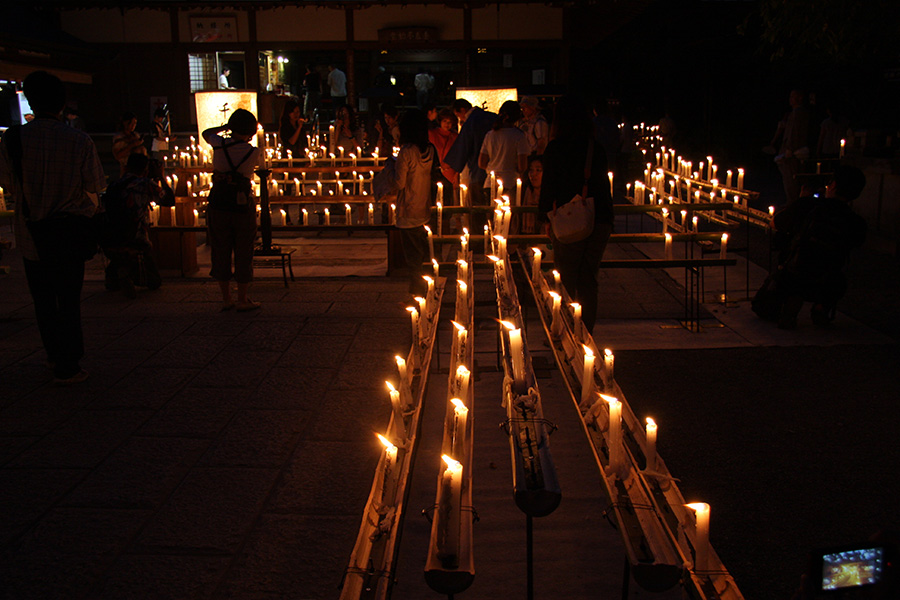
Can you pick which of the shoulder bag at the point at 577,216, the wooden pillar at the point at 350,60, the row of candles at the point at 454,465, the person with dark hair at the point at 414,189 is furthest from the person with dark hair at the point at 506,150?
the wooden pillar at the point at 350,60

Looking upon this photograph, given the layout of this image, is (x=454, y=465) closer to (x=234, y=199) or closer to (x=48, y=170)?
(x=48, y=170)

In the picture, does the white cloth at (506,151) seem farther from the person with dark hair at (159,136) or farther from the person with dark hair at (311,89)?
the person with dark hair at (311,89)

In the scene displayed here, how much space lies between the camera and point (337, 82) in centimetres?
2055

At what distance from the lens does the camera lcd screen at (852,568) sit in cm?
151

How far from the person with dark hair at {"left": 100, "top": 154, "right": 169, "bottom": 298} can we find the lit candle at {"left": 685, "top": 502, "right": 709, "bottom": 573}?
719 centimetres

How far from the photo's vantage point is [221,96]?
513 inches

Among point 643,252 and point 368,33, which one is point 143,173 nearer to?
point 643,252

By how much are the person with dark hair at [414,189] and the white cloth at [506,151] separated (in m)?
1.62

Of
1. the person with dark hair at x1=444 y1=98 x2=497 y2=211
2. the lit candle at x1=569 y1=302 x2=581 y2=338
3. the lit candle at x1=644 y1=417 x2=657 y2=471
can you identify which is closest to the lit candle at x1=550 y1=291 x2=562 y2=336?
the lit candle at x1=569 y1=302 x2=581 y2=338

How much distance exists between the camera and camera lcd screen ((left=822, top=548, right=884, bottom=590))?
1.51m

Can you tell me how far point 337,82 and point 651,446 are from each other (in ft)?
61.9

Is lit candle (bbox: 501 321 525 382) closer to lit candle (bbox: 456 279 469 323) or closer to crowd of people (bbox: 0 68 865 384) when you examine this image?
lit candle (bbox: 456 279 469 323)

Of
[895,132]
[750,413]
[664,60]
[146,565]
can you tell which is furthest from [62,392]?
[664,60]

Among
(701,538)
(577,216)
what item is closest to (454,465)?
(701,538)
